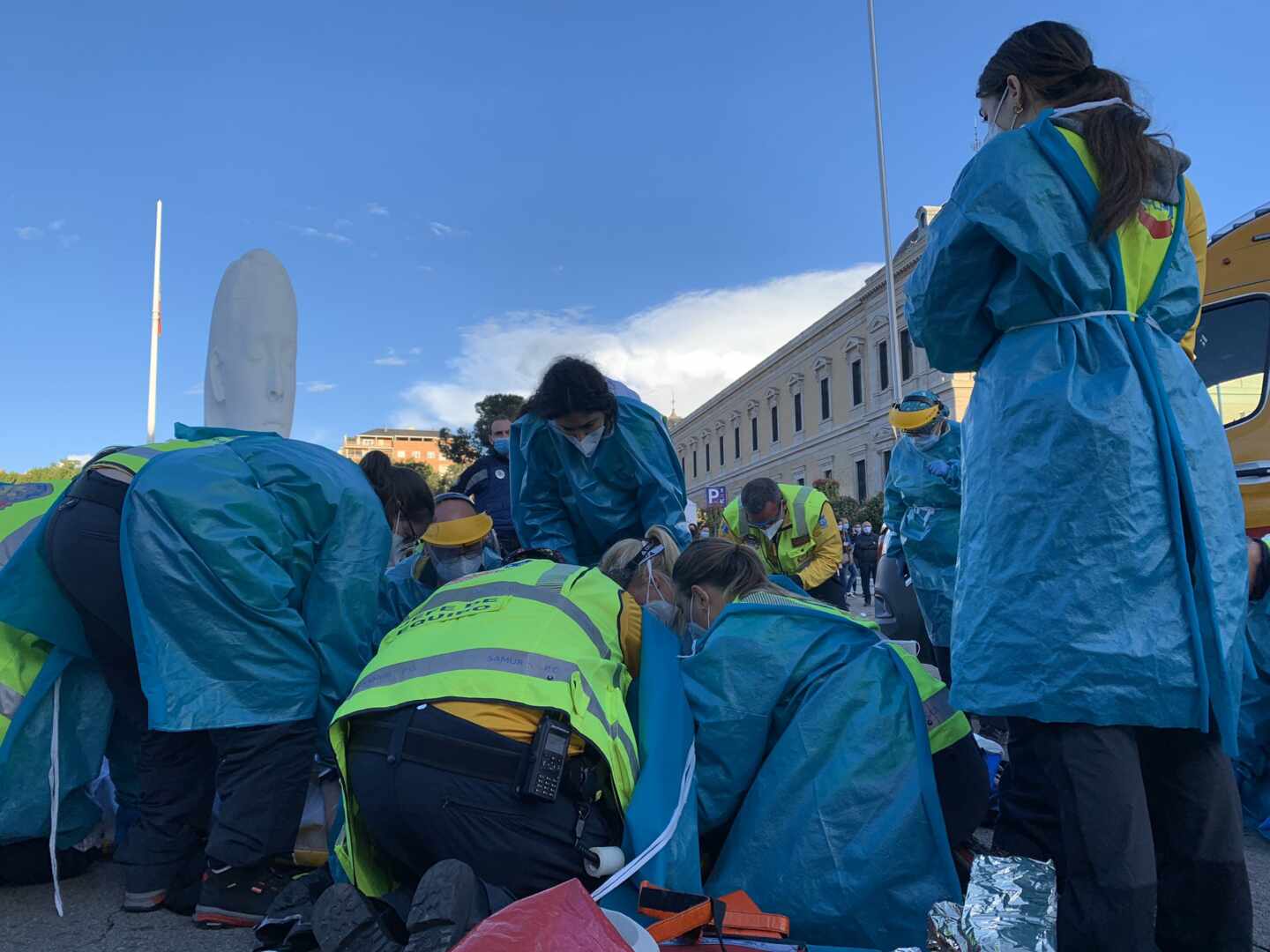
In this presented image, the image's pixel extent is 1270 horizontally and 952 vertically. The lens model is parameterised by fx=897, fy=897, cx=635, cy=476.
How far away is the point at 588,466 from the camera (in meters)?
3.82

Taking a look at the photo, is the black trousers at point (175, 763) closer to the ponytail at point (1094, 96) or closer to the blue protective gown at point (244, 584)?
the blue protective gown at point (244, 584)

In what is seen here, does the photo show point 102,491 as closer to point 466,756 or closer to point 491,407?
point 466,756

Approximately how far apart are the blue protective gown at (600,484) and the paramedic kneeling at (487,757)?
1.67 meters

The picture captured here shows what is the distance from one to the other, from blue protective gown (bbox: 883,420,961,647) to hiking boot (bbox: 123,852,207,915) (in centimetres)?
351

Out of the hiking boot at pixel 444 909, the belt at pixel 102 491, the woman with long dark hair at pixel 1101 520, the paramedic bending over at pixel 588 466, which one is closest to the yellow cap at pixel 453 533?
the paramedic bending over at pixel 588 466

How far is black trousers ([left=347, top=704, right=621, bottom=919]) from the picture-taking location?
1.86m

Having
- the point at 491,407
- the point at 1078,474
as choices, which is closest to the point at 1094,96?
the point at 1078,474

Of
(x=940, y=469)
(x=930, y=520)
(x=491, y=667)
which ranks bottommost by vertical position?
(x=491, y=667)

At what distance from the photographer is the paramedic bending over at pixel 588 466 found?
369 cm

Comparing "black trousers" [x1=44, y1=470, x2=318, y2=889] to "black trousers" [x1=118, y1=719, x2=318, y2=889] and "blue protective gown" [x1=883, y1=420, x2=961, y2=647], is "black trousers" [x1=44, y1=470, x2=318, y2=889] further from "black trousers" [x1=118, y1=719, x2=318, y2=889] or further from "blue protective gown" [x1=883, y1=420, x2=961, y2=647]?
"blue protective gown" [x1=883, y1=420, x2=961, y2=647]

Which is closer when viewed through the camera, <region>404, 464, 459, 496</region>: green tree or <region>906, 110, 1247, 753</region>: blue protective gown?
<region>906, 110, 1247, 753</region>: blue protective gown

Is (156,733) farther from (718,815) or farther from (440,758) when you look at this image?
(718,815)

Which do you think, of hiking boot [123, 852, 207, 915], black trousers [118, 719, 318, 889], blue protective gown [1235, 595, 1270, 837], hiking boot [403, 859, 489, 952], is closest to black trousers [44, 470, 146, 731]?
black trousers [118, 719, 318, 889]

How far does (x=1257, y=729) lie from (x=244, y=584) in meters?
3.36
